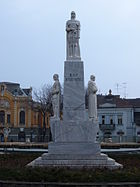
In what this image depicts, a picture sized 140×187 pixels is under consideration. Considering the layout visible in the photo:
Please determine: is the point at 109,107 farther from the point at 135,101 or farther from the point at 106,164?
the point at 106,164

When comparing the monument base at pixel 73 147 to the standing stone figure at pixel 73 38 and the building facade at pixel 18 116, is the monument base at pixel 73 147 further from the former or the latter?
the building facade at pixel 18 116

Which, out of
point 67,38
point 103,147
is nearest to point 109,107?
point 103,147

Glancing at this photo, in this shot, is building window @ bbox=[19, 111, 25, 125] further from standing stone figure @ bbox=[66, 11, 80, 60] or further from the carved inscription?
the carved inscription

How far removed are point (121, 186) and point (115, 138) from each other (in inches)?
2143

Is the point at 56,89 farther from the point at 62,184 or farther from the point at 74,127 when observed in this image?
the point at 62,184

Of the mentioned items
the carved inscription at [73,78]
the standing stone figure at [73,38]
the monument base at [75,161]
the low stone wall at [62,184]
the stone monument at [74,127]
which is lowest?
the low stone wall at [62,184]

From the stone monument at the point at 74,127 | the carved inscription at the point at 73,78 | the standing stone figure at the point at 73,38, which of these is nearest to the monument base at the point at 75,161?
the stone monument at the point at 74,127

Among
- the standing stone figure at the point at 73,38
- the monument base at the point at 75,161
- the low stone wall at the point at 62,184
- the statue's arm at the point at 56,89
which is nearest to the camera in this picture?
the low stone wall at the point at 62,184

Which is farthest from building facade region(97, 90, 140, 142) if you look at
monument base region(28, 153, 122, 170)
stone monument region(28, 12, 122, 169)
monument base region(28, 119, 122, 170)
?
monument base region(28, 153, 122, 170)

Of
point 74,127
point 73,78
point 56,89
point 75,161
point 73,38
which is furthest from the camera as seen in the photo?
point 73,38

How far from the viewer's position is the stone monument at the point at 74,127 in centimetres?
1587

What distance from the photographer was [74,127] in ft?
54.7

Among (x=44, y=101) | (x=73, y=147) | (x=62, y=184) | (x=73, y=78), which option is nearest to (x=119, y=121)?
(x=44, y=101)

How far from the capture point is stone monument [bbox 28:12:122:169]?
625 inches
